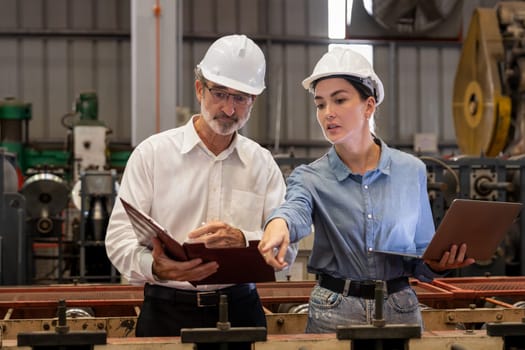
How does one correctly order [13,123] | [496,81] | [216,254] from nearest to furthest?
[216,254]
[496,81]
[13,123]

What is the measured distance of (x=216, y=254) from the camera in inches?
76.4

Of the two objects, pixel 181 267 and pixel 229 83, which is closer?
A: pixel 181 267

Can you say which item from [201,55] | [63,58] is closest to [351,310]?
[201,55]

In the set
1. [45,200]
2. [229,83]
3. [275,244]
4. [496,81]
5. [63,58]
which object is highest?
[63,58]

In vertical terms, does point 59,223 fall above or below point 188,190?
below

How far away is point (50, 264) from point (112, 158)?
2.20 meters

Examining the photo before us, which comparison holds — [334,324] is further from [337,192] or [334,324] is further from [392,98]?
[392,98]

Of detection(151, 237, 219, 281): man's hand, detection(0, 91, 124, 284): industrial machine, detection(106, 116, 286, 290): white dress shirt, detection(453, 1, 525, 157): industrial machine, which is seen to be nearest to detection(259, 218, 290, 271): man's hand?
detection(151, 237, 219, 281): man's hand

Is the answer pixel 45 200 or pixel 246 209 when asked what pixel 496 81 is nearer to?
pixel 45 200

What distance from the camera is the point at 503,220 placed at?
2053mm

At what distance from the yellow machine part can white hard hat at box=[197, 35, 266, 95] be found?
5.08 m

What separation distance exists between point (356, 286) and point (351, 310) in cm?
7

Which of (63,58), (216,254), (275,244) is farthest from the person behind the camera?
(63,58)

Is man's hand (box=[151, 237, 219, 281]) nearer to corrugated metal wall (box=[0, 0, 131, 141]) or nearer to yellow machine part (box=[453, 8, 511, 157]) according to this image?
yellow machine part (box=[453, 8, 511, 157])
